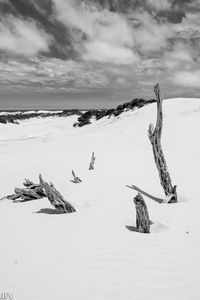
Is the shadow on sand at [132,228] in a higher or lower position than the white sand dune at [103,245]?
lower

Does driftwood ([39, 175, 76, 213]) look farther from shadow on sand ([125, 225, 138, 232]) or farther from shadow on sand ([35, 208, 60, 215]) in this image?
shadow on sand ([125, 225, 138, 232])

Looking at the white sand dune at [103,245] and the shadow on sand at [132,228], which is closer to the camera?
the white sand dune at [103,245]

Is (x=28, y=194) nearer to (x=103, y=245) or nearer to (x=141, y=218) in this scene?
(x=141, y=218)

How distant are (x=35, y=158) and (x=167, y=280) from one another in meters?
15.8

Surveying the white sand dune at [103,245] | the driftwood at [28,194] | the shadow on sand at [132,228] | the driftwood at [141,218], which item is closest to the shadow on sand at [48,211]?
the white sand dune at [103,245]

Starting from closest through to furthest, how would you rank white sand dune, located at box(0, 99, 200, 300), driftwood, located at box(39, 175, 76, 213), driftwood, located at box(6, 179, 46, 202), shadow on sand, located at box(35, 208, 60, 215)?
white sand dune, located at box(0, 99, 200, 300)
driftwood, located at box(39, 175, 76, 213)
shadow on sand, located at box(35, 208, 60, 215)
driftwood, located at box(6, 179, 46, 202)

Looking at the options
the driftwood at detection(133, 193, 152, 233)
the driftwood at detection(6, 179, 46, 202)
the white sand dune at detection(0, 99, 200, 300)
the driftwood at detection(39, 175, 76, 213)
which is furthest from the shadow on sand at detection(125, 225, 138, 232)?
the driftwood at detection(6, 179, 46, 202)

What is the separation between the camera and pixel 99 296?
4.18 meters

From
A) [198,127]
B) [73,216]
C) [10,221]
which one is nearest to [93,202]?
[73,216]

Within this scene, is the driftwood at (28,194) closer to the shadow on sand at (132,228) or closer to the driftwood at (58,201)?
the driftwood at (58,201)

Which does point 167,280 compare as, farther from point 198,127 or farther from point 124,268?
point 198,127

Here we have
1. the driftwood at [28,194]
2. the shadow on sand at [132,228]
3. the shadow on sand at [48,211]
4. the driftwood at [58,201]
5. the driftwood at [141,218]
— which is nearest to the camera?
the driftwood at [141,218]

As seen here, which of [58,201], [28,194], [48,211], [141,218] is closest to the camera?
[141,218]

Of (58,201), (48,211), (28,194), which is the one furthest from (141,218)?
(28,194)
